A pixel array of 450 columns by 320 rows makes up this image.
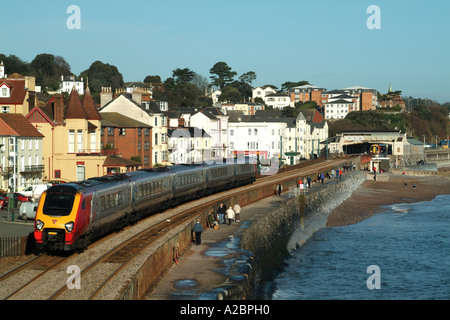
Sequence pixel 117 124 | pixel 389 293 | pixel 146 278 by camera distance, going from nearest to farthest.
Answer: pixel 146 278 → pixel 389 293 → pixel 117 124

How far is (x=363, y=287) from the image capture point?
37.2 m

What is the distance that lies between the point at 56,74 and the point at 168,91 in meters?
40.4

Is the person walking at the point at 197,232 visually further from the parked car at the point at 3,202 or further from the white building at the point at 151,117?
the white building at the point at 151,117

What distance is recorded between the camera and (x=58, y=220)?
26.7 meters

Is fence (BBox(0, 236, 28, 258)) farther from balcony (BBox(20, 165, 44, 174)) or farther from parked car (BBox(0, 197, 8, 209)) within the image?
balcony (BBox(20, 165, 44, 174))

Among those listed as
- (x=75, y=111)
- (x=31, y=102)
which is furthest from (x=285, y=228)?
(x=31, y=102)

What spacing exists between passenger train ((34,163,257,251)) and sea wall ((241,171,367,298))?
678 centimetres

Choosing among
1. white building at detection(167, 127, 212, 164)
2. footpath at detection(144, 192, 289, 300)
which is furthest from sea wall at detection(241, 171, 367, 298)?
white building at detection(167, 127, 212, 164)

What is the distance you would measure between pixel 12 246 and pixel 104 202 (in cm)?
497

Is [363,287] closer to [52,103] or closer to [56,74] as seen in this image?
[52,103]

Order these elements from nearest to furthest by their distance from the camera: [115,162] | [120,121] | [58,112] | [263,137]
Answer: [58,112], [115,162], [120,121], [263,137]

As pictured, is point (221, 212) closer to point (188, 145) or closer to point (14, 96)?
point (14, 96)

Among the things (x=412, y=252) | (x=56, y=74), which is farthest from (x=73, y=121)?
(x=56, y=74)
